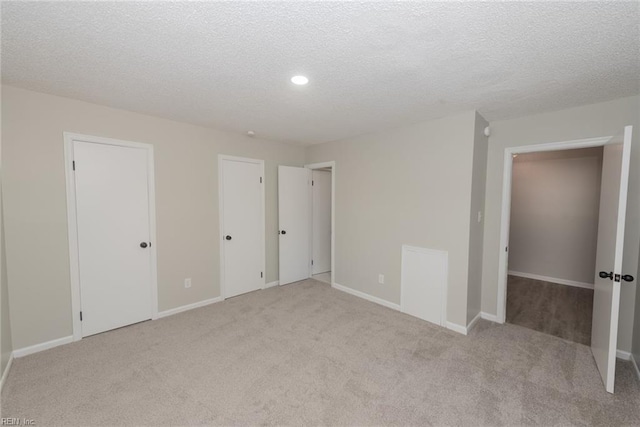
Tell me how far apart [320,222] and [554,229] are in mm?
4128

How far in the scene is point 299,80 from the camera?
2.07m

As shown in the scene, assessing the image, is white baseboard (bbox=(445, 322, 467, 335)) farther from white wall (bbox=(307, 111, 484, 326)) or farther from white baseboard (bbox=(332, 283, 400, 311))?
white baseboard (bbox=(332, 283, 400, 311))

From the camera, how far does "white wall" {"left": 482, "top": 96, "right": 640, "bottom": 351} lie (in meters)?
2.36

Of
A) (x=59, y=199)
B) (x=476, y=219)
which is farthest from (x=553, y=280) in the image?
(x=59, y=199)

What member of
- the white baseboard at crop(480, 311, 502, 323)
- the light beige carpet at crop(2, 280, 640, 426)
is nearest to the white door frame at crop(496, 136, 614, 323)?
the white baseboard at crop(480, 311, 502, 323)

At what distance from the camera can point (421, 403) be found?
190cm

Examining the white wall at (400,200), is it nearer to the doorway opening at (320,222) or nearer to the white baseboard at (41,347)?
the doorway opening at (320,222)

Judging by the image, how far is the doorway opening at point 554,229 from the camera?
414cm

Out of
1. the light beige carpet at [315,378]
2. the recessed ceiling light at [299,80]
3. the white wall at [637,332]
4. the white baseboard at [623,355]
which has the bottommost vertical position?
the light beige carpet at [315,378]

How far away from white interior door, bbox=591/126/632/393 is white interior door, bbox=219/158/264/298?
3.86m

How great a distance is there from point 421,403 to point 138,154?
3648 millimetres

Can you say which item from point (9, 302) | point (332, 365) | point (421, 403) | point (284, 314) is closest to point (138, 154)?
point (9, 302)

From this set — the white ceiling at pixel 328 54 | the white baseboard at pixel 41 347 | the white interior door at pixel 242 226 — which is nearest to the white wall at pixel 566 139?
the white ceiling at pixel 328 54

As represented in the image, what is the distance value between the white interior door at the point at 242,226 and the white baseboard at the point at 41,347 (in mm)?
1666
